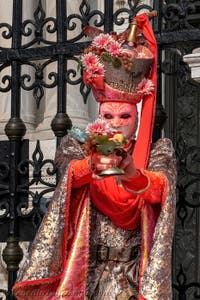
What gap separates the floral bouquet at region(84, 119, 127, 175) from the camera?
573 centimetres

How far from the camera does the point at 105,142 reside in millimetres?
5762

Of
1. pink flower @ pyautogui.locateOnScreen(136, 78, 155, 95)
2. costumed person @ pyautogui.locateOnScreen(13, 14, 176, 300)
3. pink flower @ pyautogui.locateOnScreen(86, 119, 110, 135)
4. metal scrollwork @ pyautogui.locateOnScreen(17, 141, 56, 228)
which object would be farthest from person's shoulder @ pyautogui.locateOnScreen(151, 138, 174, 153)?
metal scrollwork @ pyautogui.locateOnScreen(17, 141, 56, 228)

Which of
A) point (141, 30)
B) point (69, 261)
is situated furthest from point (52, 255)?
point (141, 30)

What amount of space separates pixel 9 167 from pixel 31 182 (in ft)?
0.68

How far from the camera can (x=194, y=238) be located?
369 inches

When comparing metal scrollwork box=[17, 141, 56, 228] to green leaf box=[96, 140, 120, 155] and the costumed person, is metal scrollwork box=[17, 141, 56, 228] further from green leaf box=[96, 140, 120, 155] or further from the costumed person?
green leaf box=[96, 140, 120, 155]

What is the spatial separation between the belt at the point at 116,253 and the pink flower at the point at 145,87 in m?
0.87

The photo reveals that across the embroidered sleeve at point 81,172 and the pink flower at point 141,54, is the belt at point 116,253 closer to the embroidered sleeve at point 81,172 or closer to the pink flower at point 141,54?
the embroidered sleeve at point 81,172

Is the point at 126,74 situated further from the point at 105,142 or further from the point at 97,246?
the point at 97,246

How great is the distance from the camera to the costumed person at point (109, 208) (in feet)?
20.2

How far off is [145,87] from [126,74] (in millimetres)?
137

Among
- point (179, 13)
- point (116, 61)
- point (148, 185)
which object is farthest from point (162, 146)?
point (179, 13)

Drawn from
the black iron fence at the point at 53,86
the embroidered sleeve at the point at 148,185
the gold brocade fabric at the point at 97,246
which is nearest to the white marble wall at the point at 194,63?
the black iron fence at the point at 53,86

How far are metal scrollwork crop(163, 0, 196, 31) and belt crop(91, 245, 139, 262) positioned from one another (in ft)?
4.72
